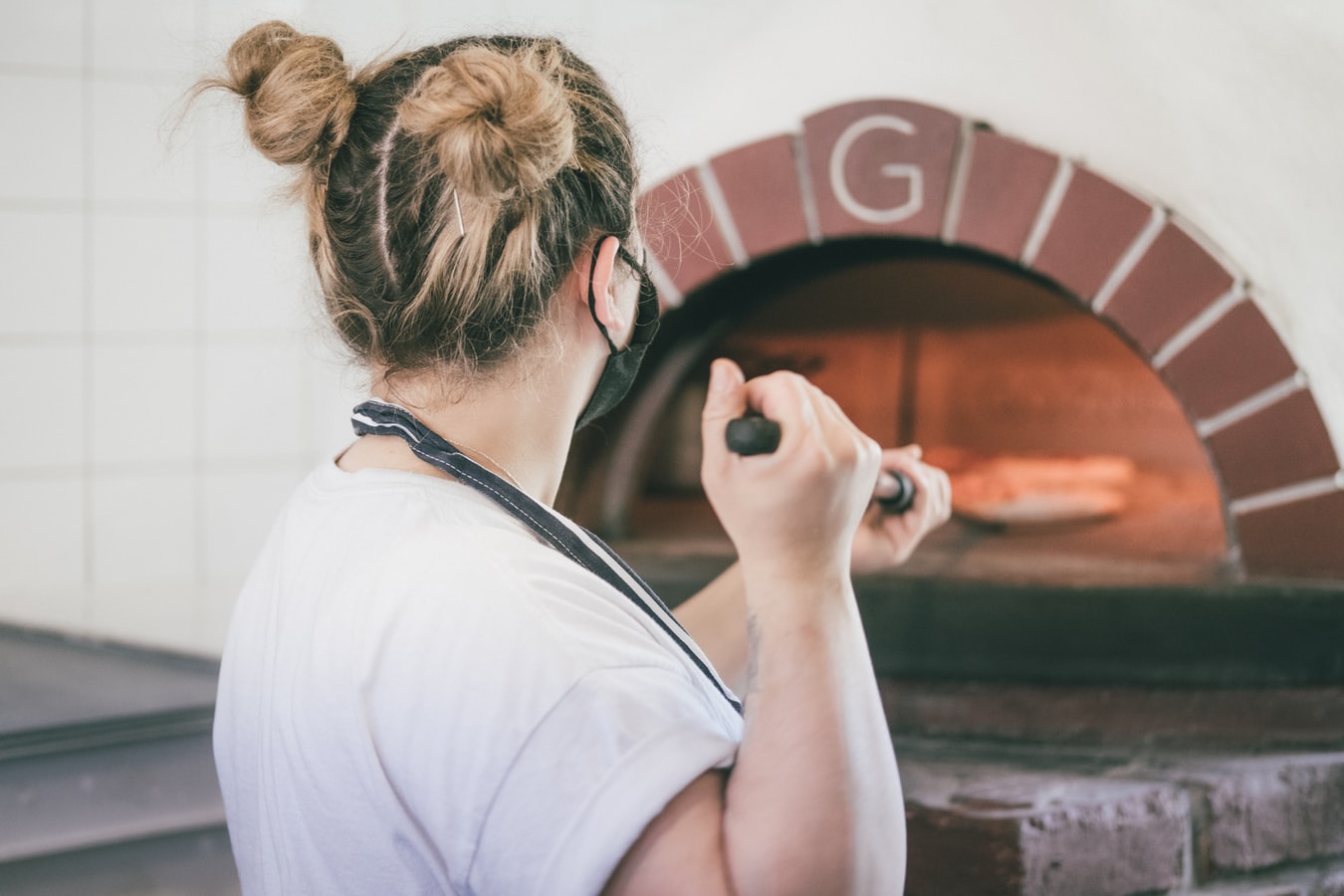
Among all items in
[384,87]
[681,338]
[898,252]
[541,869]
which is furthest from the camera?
[681,338]

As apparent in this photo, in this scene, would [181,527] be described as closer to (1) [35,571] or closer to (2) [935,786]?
(1) [35,571]

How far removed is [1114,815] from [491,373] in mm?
749

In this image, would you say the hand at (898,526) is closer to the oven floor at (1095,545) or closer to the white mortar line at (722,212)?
the oven floor at (1095,545)

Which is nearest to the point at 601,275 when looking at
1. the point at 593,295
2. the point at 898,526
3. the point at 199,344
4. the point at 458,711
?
the point at 593,295

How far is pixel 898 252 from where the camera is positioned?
4.84 feet

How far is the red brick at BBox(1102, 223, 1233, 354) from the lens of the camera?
124 centimetres

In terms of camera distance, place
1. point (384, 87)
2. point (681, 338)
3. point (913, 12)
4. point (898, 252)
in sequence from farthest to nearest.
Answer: point (681, 338), point (898, 252), point (913, 12), point (384, 87)

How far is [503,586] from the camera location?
0.52 meters

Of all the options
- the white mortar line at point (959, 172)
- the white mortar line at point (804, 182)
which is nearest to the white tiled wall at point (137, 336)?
the white mortar line at point (804, 182)

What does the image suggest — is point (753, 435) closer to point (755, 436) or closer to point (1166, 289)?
point (755, 436)

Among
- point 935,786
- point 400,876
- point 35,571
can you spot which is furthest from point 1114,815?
point 35,571

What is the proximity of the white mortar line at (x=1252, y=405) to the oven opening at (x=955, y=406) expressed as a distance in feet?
0.61

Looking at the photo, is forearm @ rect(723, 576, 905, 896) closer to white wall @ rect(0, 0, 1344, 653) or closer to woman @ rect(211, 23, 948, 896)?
woman @ rect(211, 23, 948, 896)

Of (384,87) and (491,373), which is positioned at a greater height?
(384,87)
